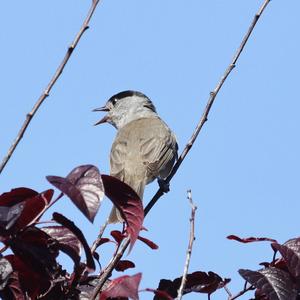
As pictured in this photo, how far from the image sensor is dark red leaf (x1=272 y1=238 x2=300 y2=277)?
8.73 feet

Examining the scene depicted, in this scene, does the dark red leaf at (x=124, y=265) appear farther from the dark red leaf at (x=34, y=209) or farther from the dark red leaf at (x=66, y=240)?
the dark red leaf at (x=34, y=209)

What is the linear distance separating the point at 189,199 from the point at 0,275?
1.05 metres

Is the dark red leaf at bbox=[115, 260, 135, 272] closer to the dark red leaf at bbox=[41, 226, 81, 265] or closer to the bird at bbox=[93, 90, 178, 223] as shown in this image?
the dark red leaf at bbox=[41, 226, 81, 265]

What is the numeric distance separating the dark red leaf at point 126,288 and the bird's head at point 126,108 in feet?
23.6

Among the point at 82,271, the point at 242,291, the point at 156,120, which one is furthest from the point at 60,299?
the point at 156,120

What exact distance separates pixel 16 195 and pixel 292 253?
1127 millimetres

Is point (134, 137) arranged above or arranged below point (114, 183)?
above

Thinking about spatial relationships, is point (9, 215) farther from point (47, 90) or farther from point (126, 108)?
point (126, 108)

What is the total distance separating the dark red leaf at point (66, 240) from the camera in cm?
251

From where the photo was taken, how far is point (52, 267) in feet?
8.25

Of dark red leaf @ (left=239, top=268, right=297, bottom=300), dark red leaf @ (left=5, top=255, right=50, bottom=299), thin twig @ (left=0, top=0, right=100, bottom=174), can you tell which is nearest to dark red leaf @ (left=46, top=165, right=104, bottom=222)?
thin twig @ (left=0, top=0, right=100, bottom=174)

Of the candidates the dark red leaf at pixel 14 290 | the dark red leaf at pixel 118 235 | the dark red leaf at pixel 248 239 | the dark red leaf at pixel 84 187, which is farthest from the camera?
the dark red leaf at pixel 118 235

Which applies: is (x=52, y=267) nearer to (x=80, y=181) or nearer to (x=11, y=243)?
(x=11, y=243)

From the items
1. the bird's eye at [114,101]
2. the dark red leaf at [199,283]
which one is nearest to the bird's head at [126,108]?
the bird's eye at [114,101]
